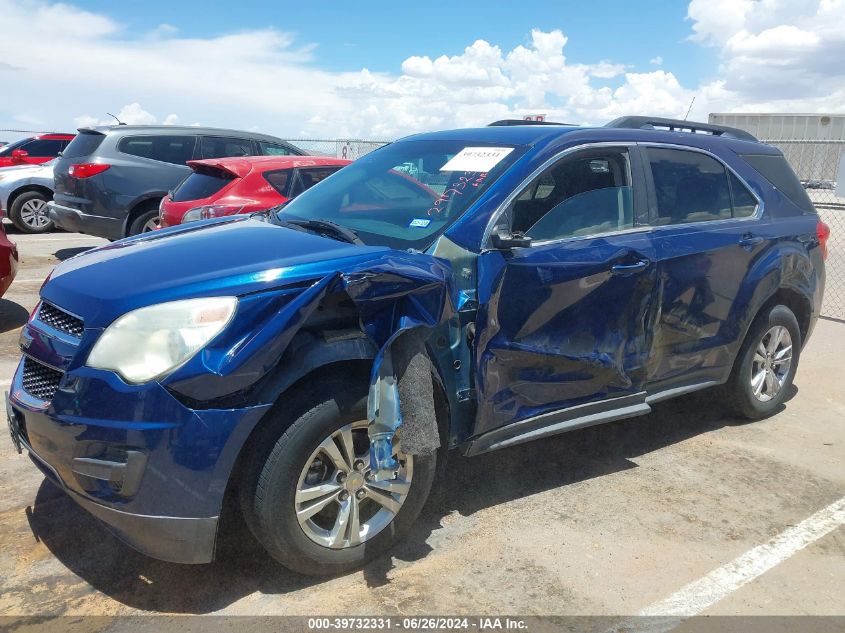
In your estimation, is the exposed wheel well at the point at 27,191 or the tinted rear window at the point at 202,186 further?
the exposed wheel well at the point at 27,191

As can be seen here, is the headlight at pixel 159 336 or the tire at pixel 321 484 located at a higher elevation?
the headlight at pixel 159 336

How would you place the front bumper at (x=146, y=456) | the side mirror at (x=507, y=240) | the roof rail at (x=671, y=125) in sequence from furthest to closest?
the roof rail at (x=671, y=125) < the side mirror at (x=507, y=240) < the front bumper at (x=146, y=456)

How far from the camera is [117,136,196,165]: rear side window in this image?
32.8ft

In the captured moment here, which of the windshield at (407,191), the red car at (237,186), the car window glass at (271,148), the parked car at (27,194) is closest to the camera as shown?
the windshield at (407,191)

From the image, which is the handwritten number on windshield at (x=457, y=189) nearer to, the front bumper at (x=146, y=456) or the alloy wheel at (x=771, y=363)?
the front bumper at (x=146, y=456)

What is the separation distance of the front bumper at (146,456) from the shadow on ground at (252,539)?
1.03 feet

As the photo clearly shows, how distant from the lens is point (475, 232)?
3363 mm

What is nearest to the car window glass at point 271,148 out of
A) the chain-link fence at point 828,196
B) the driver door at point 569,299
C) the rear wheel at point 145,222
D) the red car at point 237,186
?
the rear wheel at point 145,222

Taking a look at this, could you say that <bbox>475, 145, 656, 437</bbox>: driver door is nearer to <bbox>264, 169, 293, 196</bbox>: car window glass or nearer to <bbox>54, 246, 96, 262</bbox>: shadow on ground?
<bbox>264, 169, 293, 196</bbox>: car window glass

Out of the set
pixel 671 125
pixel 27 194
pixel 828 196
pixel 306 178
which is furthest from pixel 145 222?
pixel 828 196

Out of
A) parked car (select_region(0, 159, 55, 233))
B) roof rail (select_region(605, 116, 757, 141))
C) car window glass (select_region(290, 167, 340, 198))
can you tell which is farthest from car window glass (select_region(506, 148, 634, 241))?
parked car (select_region(0, 159, 55, 233))

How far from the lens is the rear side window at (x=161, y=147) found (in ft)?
32.8

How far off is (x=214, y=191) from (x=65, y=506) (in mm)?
4544

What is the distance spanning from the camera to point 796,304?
16.7 ft
